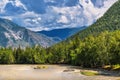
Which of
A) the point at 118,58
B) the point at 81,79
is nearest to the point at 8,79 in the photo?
the point at 81,79

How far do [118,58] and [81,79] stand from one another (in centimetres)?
5558

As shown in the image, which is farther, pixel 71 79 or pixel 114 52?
pixel 114 52

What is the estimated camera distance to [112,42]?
195750mm

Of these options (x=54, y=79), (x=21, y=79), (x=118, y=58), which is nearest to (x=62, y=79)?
(x=54, y=79)

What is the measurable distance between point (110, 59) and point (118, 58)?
983 cm

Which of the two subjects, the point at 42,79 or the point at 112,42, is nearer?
the point at 42,79

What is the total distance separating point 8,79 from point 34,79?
1033cm

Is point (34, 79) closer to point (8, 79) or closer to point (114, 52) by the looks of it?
point (8, 79)

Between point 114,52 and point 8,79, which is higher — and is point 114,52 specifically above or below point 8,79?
above

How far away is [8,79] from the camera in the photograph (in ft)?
449

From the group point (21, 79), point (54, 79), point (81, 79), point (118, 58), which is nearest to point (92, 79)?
point (81, 79)

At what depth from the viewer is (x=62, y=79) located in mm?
133875

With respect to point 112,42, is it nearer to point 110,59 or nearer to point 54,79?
point 110,59

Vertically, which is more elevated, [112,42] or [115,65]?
[112,42]
